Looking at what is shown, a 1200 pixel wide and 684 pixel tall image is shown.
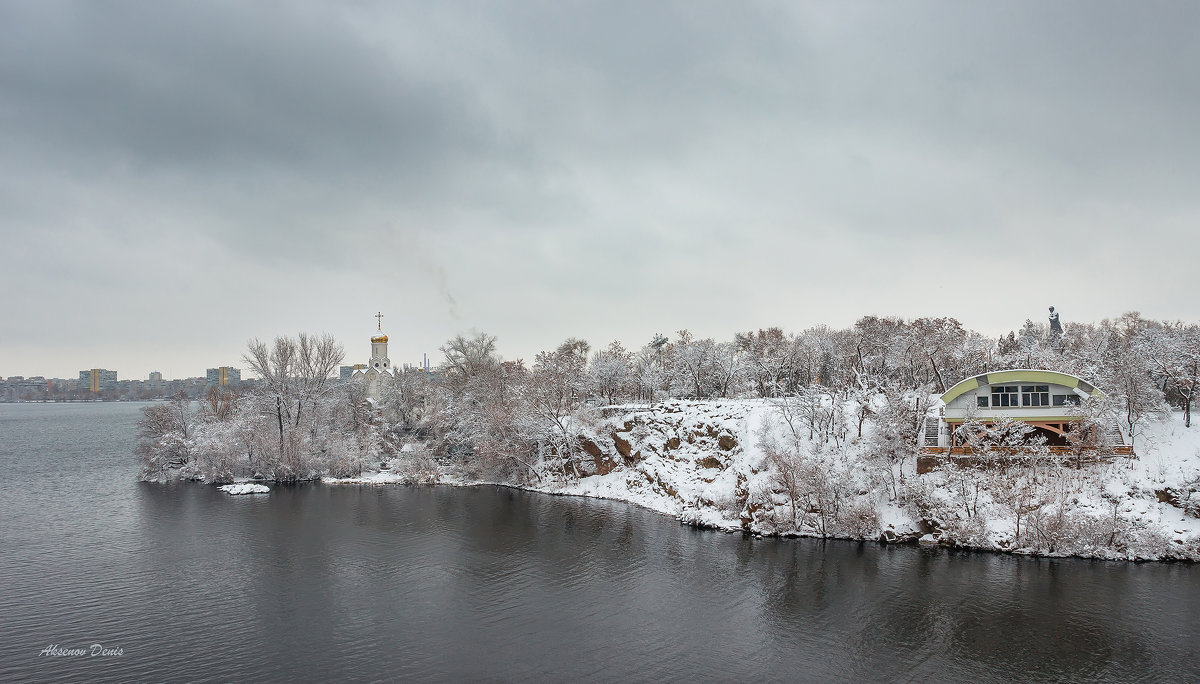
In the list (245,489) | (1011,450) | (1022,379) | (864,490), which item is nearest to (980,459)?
(1011,450)

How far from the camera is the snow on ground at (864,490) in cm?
3241

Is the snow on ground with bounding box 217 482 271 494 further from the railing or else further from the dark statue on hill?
the dark statue on hill

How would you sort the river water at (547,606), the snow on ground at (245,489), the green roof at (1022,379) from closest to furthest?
the river water at (547,606) → the green roof at (1022,379) → the snow on ground at (245,489)

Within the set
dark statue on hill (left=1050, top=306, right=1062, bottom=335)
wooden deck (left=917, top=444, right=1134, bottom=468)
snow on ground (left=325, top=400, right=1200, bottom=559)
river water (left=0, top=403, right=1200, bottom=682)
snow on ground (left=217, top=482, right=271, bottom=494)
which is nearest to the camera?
river water (left=0, top=403, right=1200, bottom=682)

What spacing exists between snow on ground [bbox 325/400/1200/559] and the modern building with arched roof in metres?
3.96

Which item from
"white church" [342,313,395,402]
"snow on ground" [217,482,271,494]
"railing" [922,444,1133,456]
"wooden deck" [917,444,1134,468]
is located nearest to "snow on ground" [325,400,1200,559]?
"wooden deck" [917,444,1134,468]

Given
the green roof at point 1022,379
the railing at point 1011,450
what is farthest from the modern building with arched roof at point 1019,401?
the railing at point 1011,450

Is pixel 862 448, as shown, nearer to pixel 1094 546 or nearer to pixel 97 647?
pixel 1094 546

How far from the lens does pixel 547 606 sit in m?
26.8

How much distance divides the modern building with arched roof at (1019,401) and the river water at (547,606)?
11.2m

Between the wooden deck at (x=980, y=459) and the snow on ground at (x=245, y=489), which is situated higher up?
the wooden deck at (x=980, y=459)

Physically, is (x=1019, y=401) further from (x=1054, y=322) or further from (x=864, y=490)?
(x=1054, y=322)

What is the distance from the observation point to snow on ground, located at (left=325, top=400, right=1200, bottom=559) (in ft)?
106

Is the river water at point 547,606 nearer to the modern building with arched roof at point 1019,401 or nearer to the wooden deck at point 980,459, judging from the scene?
the wooden deck at point 980,459
